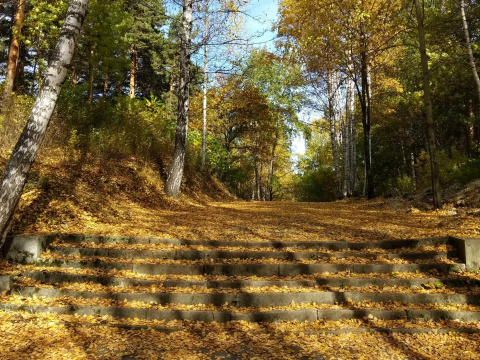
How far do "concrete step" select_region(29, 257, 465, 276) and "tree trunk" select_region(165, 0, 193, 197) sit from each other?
532cm

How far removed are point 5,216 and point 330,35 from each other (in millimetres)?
12067

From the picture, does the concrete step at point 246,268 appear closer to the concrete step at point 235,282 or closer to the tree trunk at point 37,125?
the concrete step at point 235,282

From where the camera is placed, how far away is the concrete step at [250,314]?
3.95 meters

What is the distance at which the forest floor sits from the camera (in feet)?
10.8

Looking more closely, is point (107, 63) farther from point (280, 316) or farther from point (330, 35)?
point (280, 316)

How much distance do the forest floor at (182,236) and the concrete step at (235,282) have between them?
75 centimetres

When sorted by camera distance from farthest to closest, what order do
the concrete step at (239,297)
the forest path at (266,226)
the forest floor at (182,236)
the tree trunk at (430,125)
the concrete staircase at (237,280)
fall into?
the tree trunk at (430,125)
the forest path at (266,226)
the concrete step at (239,297)
the concrete staircase at (237,280)
the forest floor at (182,236)

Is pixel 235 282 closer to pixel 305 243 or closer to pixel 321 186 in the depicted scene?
pixel 305 243

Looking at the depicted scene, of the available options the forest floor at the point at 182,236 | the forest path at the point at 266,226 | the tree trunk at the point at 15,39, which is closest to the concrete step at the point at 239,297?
the forest floor at the point at 182,236

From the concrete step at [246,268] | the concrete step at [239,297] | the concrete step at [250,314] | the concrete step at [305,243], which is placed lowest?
the concrete step at [250,314]

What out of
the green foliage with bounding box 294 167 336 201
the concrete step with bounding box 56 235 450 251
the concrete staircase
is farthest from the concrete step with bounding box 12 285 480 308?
the green foliage with bounding box 294 167 336 201

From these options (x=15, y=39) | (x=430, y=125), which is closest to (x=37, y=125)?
(x=430, y=125)

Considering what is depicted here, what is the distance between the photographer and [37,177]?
7074mm

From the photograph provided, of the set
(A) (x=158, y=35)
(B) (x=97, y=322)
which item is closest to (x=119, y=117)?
(B) (x=97, y=322)
